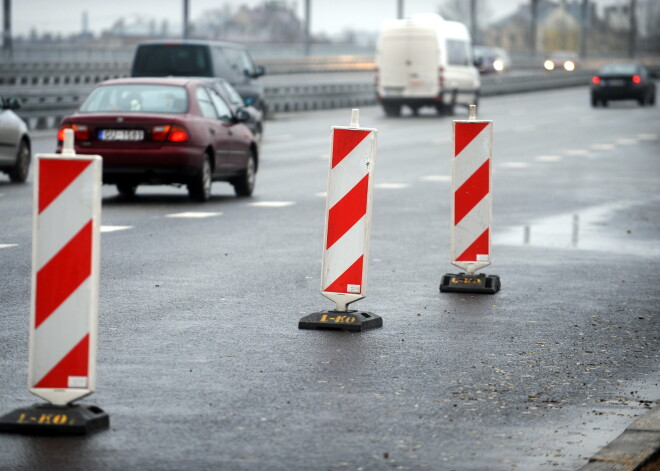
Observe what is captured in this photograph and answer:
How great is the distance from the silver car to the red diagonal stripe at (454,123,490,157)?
1034cm

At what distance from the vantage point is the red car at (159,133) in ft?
56.6

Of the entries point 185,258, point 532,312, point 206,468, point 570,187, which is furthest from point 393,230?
point 206,468

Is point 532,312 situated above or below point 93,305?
below

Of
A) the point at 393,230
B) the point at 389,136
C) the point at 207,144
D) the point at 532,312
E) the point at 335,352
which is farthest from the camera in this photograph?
the point at 389,136

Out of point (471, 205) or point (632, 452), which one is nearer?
point (632, 452)

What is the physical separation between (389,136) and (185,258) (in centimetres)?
2252

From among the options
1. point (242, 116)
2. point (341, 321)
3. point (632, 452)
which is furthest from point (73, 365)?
Result: point (242, 116)

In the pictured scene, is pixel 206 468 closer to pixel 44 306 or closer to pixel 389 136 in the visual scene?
pixel 44 306

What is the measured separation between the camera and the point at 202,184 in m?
17.8

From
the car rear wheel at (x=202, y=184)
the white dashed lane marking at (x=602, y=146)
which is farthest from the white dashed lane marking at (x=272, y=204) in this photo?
the white dashed lane marking at (x=602, y=146)

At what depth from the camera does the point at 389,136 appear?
3475 centimetres

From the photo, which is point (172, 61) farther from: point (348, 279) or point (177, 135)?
point (348, 279)

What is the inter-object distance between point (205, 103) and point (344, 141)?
9.77 metres

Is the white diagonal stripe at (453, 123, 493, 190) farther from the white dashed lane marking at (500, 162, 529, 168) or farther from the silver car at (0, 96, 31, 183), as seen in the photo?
the white dashed lane marking at (500, 162, 529, 168)
